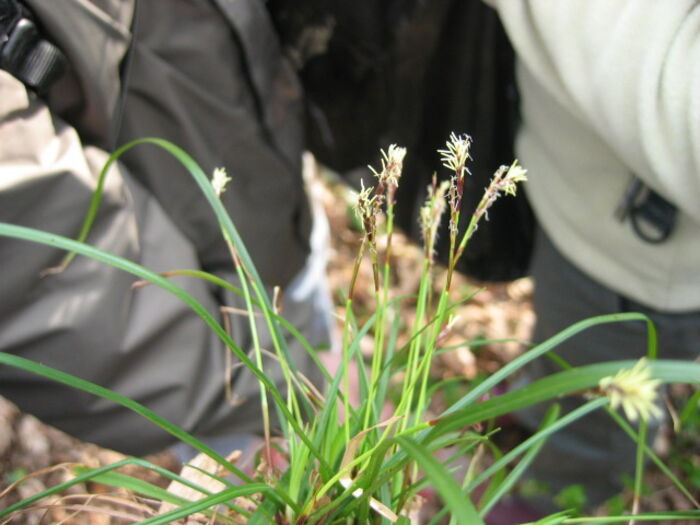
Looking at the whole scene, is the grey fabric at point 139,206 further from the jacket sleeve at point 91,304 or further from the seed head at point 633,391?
the seed head at point 633,391

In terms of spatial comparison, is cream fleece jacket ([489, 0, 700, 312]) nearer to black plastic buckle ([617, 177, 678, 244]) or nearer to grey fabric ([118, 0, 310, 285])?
black plastic buckle ([617, 177, 678, 244])

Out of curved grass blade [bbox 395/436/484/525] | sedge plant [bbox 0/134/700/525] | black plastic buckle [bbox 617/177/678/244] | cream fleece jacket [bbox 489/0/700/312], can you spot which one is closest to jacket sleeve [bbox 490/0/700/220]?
cream fleece jacket [bbox 489/0/700/312]

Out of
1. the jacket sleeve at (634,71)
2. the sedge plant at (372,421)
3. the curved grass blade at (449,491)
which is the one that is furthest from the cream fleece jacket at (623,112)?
the curved grass blade at (449,491)

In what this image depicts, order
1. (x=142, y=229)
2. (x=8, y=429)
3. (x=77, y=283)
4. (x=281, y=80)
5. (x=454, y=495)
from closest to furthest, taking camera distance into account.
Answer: (x=454, y=495), (x=77, y=283), (x=142, y=229), (x=281, y=80), (x=8, y=429)

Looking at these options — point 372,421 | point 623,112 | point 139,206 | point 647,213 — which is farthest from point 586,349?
point 139,206

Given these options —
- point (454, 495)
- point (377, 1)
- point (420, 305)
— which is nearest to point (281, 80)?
point (377, 1)

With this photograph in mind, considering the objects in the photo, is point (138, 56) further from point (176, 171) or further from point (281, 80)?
point (281, 80)
